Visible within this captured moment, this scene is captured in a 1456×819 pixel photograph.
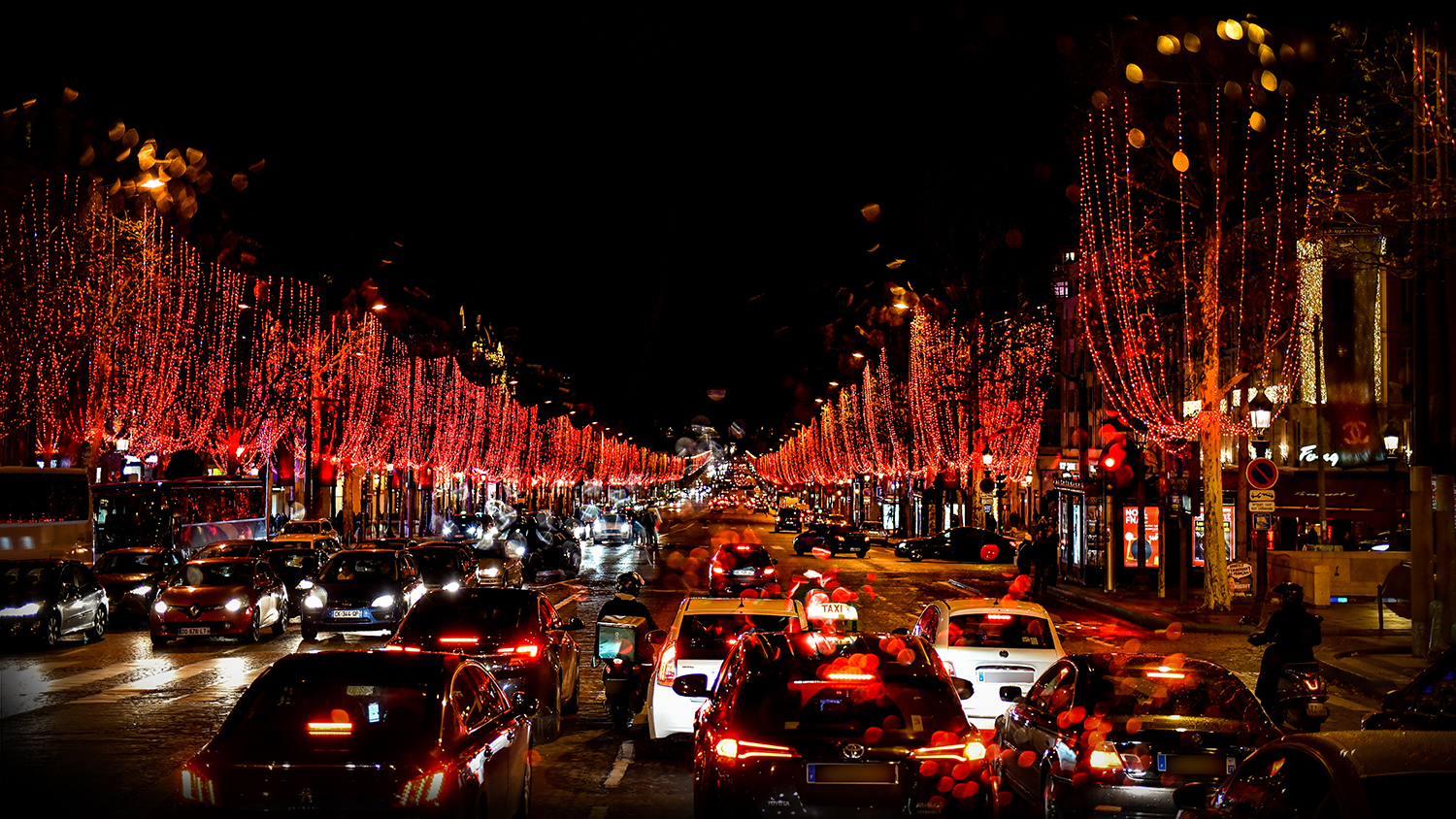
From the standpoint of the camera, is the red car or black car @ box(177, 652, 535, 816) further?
the red car

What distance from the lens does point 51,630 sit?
2522 centimetres

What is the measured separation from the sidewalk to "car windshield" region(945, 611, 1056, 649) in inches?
288

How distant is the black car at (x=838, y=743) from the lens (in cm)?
773

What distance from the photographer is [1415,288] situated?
74.9 ft

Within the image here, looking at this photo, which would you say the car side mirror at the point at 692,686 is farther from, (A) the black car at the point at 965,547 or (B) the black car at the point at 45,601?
(A) the black car at the point at 965,547

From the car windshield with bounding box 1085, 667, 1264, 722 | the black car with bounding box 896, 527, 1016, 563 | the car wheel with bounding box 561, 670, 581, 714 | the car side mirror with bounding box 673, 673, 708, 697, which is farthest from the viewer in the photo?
the black car with bounding box 896, 527, 1016, 563

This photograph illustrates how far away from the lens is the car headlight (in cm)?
2467

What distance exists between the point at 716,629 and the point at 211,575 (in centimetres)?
1559

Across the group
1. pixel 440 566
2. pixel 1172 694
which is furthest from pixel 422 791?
pixel 440 566

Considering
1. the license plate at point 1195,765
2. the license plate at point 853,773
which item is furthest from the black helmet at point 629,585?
the license plate at point 853,773

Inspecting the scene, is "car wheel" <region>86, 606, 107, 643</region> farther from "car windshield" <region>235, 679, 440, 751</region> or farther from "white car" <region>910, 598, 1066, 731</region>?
"car windshield" <region>235, 679, 440, 751</region>

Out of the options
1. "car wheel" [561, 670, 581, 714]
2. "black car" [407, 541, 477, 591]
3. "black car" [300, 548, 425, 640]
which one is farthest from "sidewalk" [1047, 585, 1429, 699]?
"black car" [300, 548, 425, 640]

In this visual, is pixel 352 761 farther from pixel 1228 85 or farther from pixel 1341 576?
pixel 1341 576

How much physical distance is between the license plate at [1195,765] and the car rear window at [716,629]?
5.20m
